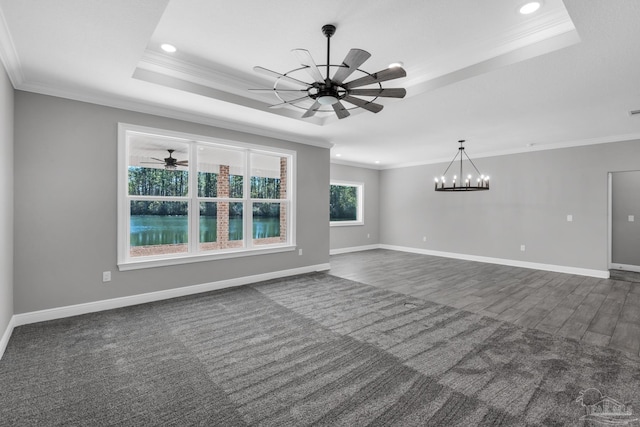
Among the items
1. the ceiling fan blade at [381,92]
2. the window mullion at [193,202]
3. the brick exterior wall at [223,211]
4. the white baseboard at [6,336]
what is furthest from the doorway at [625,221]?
the white baseboard at [6,336]

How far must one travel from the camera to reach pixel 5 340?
281 cm

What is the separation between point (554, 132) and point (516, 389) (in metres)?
5.12

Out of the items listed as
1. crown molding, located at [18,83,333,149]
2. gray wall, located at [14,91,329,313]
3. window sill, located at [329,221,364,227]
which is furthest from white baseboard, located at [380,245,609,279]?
gray wall, located at [14,91,329,313]

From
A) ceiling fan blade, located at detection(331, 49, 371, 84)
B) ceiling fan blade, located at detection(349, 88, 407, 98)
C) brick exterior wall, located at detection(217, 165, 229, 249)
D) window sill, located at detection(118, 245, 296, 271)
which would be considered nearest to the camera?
ceiling fan blade, located at detection(331, 49, 371, 84)

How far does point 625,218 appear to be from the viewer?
6.62m

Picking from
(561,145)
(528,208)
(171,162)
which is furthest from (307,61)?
(528,208)

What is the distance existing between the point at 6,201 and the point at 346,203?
739 centimetres

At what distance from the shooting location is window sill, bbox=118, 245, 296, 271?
3.98 m

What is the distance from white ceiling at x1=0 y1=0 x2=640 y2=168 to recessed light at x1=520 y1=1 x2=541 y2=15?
0.06 meters

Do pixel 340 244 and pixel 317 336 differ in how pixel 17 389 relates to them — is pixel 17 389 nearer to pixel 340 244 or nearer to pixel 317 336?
pixel 317 336

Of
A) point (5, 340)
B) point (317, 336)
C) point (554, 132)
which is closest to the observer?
point (5, 340)

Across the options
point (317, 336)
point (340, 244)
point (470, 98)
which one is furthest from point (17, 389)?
point (340, 244)

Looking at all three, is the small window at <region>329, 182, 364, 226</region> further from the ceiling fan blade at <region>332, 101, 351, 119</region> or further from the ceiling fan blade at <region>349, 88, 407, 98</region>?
the ceiling fan blade at <region>349, 88, 407, 98</region>

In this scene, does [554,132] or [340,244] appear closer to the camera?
[554,132]
